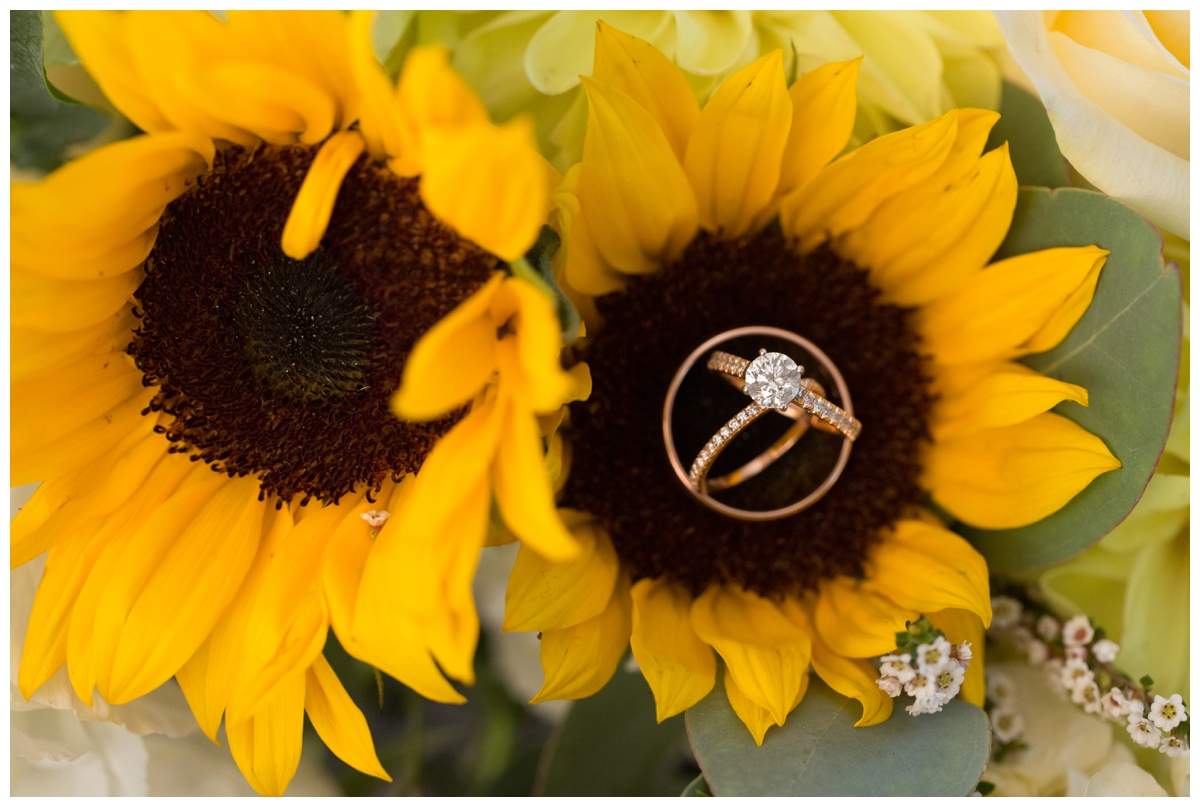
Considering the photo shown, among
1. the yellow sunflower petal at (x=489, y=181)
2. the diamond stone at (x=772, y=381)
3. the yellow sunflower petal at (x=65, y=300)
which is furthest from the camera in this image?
the diamond stone at (x=772, y=381)

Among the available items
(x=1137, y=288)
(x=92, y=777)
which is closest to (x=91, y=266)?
(x=92, y=777)

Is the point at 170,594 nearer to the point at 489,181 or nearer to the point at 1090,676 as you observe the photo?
the point at 489,181

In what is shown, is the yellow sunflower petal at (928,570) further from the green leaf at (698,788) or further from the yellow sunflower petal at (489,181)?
the yellow sunflower petal at (489,181)

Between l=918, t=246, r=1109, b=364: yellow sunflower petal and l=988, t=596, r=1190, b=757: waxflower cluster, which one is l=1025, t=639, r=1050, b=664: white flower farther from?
l=918, t=246, r=1109, b=364: yellow sunflower petal

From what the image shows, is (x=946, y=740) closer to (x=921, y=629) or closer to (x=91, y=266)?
(x=921, y=629)

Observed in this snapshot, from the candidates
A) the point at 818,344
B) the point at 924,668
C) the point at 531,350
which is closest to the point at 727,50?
the point at 818,344

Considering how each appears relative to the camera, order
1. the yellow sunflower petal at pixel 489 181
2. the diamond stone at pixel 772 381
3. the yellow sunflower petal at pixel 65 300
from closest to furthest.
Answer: the yellow sunflower petal at pixel 489 181
the yellow sunflower petal at pixel 65 300
the diamond stone at pixel 772 381

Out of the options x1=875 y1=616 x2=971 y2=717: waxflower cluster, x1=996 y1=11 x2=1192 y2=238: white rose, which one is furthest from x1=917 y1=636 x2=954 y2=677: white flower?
x1=996 y1=11 x2=1192 y2=238: white rose

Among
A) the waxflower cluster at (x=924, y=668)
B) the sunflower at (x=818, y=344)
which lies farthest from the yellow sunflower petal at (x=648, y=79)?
the waxflower cluster at (x=924, y=668)
